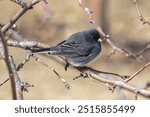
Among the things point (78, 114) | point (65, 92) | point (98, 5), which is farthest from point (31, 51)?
point (98, 5)

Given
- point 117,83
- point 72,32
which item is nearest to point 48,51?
point 117,83

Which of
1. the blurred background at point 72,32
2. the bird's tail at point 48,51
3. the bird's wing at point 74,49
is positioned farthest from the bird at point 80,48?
the blurred background at point 72,32

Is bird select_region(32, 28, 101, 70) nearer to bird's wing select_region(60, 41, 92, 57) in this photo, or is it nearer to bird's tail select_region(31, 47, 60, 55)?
bird's wing select_region(60, 41, 92, 57)

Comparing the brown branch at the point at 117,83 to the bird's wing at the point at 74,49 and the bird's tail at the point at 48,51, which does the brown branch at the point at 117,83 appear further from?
the bird's wing at the point at 74,49

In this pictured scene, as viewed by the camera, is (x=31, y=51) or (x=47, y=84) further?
(x=47, y=84)

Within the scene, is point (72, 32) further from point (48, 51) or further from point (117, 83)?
point (117, 83)

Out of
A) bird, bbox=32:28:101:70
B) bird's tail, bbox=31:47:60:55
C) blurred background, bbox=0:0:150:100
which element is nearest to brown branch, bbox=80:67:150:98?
bird's tail, bbox=31:47:60:55

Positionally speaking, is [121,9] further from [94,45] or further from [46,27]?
[94,45]
